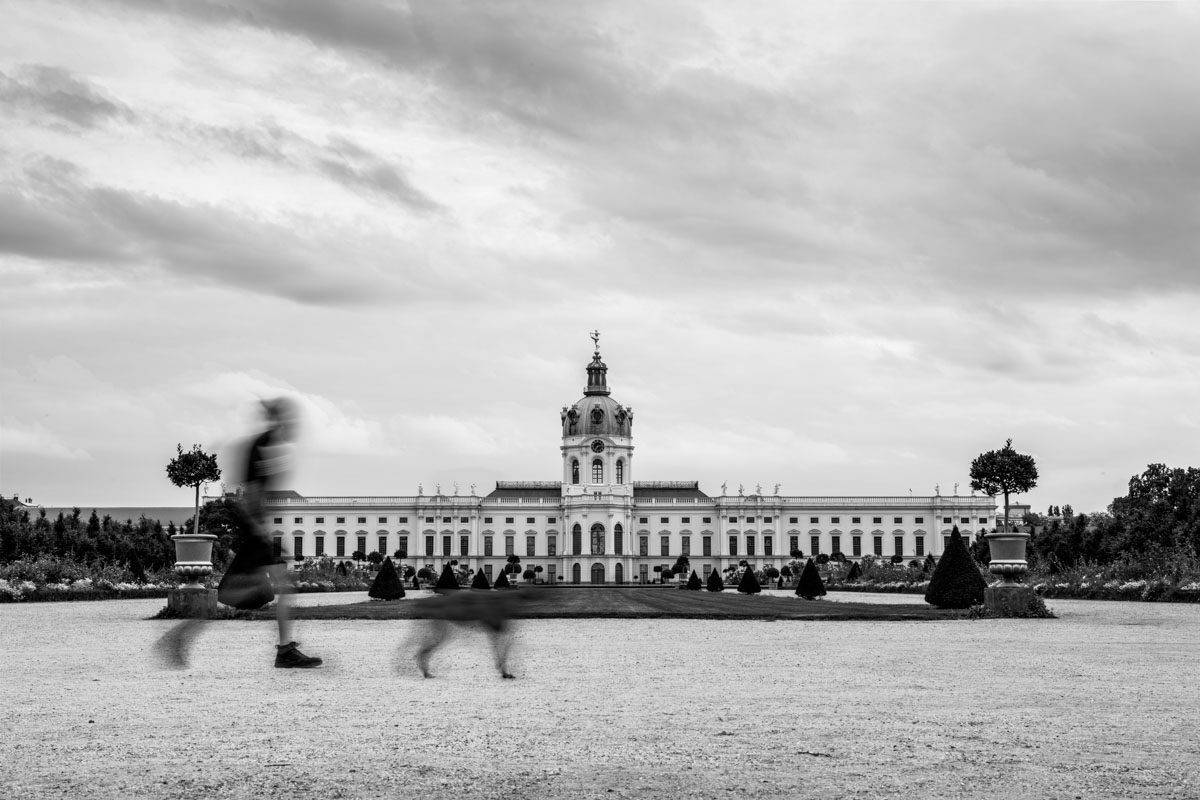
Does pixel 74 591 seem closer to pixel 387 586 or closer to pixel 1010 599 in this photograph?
pixel 387 586

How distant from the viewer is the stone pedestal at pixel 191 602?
56.6ft

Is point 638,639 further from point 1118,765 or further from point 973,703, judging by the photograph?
point 1118,765

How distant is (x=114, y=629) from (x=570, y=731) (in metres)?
12.2

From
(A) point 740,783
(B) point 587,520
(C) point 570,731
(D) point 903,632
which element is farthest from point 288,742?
(B) point 587,520

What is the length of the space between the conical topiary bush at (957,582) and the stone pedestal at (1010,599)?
5.29 feet

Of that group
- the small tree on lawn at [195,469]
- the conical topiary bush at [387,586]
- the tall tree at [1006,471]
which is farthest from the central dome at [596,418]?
the conical topiary bush at [387,586]

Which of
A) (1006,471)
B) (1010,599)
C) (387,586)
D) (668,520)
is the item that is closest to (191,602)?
(1010,599)

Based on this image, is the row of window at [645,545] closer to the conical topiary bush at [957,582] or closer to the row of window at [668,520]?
the row of window at [668,520]

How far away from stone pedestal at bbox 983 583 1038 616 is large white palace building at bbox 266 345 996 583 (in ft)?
279

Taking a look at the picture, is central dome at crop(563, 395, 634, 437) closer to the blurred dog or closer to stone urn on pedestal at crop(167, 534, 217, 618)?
stone urn on pedestal at crop(167, 534, 217, 618)

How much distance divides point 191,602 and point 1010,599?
12686 millimetres

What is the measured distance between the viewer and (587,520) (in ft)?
348

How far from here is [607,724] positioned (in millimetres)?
6848

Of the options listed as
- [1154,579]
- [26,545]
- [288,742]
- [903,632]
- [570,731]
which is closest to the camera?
[288,742]
